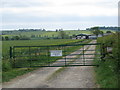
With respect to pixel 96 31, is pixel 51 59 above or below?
below

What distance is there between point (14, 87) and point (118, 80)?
400cm

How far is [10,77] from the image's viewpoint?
12.0 meters

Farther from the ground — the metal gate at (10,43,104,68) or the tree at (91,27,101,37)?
the tree at (91,27,101,37)

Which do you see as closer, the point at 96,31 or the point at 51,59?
the point at 51,59

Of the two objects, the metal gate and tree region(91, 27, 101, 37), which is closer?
the metal gate

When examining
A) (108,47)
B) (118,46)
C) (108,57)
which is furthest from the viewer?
(108,47)

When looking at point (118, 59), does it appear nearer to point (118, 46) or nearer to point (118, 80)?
point (118, 46)

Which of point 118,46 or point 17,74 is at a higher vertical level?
point 118,46

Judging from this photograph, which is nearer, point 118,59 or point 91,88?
point 91,88

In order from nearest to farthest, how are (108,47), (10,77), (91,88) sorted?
(91,88)
(10,77)
(108,47)

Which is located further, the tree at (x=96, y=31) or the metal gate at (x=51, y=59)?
the tree at (x=96, y=31)

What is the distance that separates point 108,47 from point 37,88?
24.2 feet

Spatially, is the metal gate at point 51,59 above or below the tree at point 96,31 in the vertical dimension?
below

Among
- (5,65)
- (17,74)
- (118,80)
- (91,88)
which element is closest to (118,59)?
(118,80)
